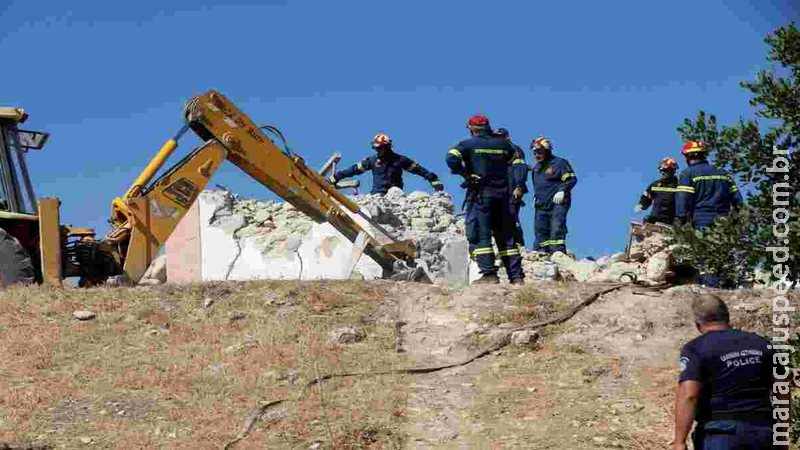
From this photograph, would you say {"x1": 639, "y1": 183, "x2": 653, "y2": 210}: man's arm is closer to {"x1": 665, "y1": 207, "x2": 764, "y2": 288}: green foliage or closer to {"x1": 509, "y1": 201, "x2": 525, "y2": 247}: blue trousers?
{"x1": 509, "y1": 201, "x2": 525, "y2": 247}: blue trousers

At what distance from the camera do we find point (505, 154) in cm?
1373

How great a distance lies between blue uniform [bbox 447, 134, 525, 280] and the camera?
13562 mm

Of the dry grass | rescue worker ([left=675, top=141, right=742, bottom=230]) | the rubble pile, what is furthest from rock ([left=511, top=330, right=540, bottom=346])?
the rubble pile

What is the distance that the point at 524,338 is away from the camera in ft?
37.9

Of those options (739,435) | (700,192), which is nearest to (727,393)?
(739,435)

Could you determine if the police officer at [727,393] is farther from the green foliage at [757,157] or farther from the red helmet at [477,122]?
the red helmet at [477,122]

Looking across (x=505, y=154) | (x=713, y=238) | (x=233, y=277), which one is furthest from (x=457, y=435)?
(x=233, y=277)

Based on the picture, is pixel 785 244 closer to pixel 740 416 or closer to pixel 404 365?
pixel 740 416

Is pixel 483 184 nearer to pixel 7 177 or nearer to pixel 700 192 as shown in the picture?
pixel 700 192

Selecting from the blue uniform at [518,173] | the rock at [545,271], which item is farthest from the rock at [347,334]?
the blue uniform at [518,173]

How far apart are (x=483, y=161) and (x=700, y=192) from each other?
2475 mm

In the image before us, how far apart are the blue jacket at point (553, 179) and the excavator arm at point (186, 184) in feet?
13.0

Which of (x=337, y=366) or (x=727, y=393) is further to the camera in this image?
(x=337, y=366)

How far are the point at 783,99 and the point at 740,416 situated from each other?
80.4 inches
